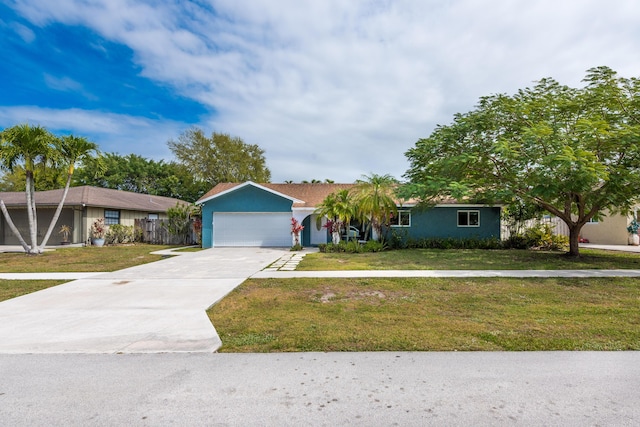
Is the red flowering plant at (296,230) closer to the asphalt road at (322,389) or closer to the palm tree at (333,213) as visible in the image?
the palm tree at (333,213)

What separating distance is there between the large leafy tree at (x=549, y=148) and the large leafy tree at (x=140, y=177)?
99.9 ft

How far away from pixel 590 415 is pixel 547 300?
4.53 meters

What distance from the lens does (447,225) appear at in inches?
719

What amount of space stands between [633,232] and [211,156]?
34767 millimetres

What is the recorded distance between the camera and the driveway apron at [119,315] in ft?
14.7

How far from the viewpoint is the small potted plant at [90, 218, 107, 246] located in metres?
19.8

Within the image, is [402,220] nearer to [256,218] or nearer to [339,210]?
[339,210]

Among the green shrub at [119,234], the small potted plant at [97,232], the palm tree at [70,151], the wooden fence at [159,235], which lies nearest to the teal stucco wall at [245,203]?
the wooden fence at [159,235]

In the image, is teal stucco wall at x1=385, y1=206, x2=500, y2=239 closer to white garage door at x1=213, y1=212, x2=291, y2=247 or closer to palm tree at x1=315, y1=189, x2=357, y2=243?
palm tree at x1=315, y1=189, x2=357, y2=243

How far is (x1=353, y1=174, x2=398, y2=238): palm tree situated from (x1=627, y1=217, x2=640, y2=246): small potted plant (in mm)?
13843

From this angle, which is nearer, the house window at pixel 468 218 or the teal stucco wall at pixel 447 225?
the teal stucco wall at pixel 447 225

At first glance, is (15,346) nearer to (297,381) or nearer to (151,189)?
(297,381)

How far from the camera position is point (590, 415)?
272cm

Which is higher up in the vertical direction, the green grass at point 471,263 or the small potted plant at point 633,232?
the small potted plant at point 633,232
